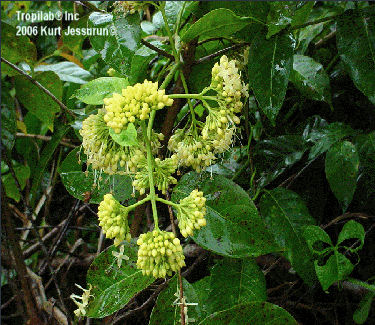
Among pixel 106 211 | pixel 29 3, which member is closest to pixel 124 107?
pixel 106 211

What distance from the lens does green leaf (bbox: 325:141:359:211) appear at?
970 millimetres

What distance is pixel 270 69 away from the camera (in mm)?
860

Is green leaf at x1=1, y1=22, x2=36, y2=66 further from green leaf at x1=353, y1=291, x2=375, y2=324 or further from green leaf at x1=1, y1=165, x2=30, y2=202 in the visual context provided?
green leaf at x1=353, y1=291, x2=375, y2=324

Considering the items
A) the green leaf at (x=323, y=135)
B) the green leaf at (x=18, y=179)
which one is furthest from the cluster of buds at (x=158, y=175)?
the green leaf at (x=18, y=179)

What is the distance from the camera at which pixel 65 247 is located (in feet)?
5.07

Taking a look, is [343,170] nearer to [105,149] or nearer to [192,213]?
[192,213]

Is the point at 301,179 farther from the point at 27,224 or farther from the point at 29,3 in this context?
the point at 29,3

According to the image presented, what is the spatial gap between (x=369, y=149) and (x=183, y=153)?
1.74 ft

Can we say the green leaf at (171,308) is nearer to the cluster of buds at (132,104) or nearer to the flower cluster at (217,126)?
the flower cluster at (217,126)

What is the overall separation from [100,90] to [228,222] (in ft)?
1.22

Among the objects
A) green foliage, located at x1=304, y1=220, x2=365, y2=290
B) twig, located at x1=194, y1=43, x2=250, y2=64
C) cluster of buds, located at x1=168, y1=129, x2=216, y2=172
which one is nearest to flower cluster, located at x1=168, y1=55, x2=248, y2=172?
cluster of buds, located at x1=168, y1=129, x2=216, y2=172

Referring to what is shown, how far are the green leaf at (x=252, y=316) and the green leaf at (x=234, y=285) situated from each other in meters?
0.12

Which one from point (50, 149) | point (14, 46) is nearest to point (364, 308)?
point (50, 149)

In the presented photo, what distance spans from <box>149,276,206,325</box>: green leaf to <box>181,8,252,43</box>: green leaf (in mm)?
525
